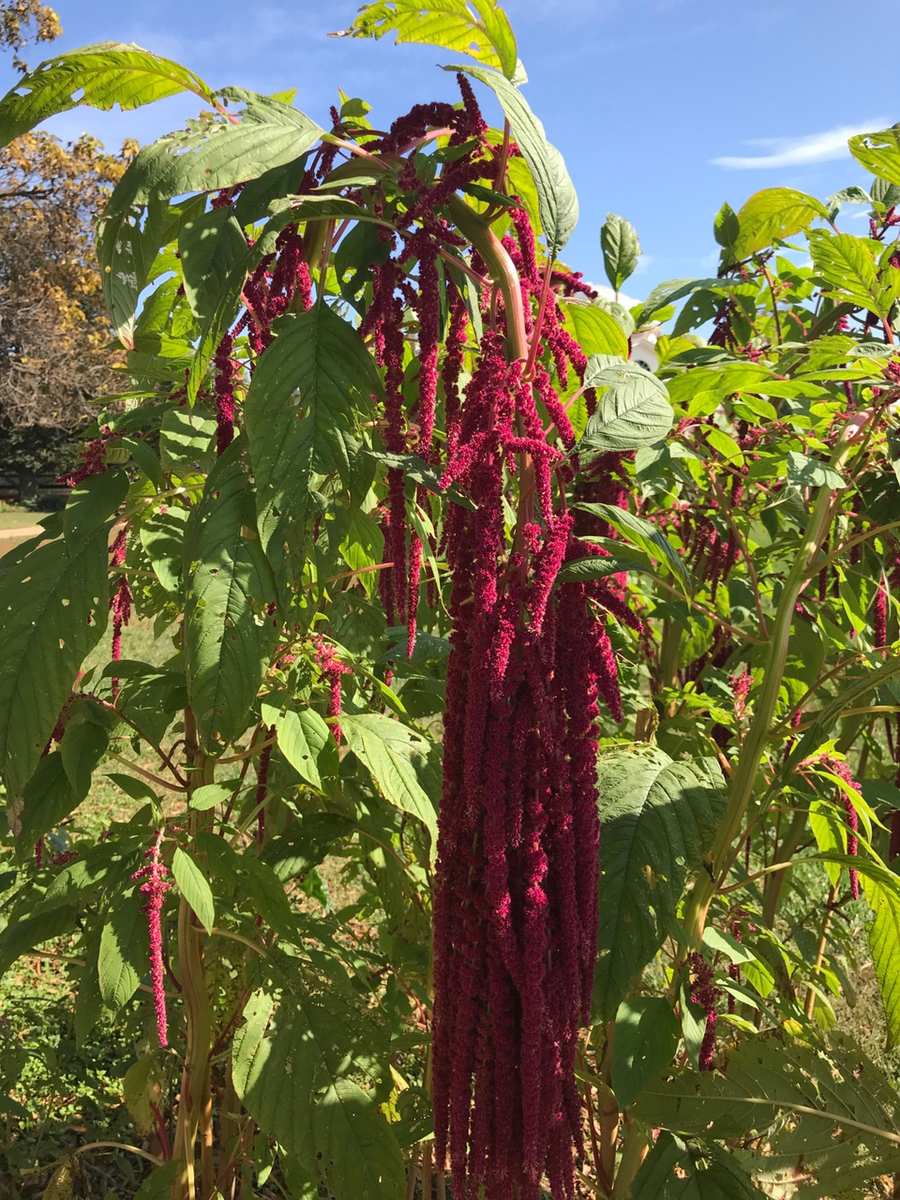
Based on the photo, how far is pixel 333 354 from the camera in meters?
1.11

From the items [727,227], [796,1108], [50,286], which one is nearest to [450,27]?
[727,227]

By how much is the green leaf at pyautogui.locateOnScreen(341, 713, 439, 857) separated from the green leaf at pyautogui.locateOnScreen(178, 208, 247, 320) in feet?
2.14

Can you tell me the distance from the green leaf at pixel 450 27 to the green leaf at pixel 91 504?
2.18 ft

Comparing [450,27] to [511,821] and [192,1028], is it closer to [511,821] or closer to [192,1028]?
[511,821]

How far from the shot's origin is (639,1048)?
1.30 metres

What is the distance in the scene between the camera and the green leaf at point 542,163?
3.33 feet

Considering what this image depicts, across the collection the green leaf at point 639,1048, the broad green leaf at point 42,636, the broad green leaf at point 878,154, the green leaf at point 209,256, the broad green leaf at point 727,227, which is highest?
the broad green leaf at point 727,227

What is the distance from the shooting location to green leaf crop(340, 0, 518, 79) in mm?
1102

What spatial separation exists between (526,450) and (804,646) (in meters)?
1.03

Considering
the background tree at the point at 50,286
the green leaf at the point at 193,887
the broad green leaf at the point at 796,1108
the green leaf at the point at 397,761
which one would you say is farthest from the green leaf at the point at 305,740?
the background tree at the point at 50,286

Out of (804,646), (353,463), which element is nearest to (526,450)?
(353,463)

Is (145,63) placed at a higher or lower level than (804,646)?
higher

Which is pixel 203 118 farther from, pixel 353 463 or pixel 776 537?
pixel 776 537

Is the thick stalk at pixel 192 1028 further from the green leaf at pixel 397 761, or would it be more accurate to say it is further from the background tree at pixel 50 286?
the background tree at pixel 50 286
